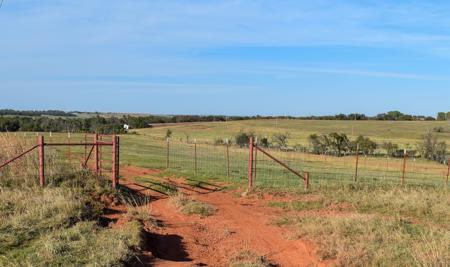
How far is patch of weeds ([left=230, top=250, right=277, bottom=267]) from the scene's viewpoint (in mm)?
8438

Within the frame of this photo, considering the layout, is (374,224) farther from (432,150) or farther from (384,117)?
(384,117)

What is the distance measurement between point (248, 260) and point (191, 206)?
4591mm

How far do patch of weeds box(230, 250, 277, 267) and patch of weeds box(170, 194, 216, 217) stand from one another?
11.7 feet

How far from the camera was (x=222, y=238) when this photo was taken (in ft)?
34.9

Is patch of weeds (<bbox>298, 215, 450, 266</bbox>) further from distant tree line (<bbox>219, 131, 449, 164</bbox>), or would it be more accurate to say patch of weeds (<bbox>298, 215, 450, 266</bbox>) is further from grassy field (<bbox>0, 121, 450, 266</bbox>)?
distant tree line (<bbox>219, 131, 449, 164</bbox>)

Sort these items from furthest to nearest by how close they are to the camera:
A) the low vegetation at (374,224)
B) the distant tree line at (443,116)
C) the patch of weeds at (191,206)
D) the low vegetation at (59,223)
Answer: the distant tree line at (443,116)
the patch of weeds at (191,206)
the low vegetation at (374,224)
the low vegetation at (59,223)

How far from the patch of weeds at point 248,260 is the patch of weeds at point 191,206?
3577 mm

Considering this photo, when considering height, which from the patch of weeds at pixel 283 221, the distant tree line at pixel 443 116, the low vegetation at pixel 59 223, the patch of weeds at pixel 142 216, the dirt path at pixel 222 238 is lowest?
Result: the dirt path at pixel 222 238

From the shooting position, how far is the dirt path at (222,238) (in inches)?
363

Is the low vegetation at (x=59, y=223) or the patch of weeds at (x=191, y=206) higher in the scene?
the low vegetation at (x=59, y=223)

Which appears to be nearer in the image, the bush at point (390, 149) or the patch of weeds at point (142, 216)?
the patch of weeds at point (142, 216)

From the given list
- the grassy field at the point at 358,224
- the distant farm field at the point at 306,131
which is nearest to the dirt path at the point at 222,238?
the grassy field at the point at 358,224

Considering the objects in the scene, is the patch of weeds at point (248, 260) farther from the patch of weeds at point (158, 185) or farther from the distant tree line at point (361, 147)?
the distant tree line at point (361, 147)

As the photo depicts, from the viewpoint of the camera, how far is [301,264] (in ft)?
29.5
